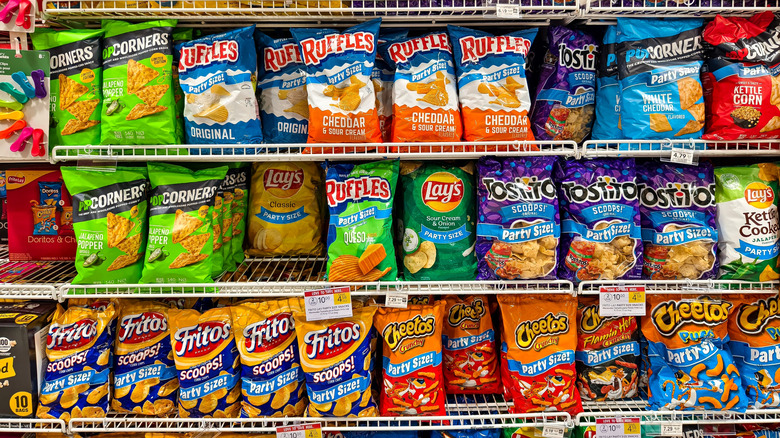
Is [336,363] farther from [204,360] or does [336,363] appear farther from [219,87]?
[219,87]

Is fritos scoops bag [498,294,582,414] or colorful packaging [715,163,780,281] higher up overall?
colorful packaging [715,163,780,281]

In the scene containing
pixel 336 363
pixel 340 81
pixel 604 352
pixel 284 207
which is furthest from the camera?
pixel 284 207

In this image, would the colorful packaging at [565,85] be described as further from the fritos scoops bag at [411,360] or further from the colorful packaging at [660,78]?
the fritos scoops bag at [411,360]

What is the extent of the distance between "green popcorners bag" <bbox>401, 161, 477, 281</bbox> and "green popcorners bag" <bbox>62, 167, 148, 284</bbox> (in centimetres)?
106

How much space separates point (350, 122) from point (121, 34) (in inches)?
35.3

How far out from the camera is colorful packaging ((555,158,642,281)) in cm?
179

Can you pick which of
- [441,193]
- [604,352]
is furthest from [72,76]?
[604,352]

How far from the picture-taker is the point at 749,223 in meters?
1.80

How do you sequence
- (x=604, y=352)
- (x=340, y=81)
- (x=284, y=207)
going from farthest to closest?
(x=284, y=207) → (x=604, y=352) → (x=340, y=81)

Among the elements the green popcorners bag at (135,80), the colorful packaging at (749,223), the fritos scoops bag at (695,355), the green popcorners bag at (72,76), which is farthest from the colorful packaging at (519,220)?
the green popcorners bag at (72,76)

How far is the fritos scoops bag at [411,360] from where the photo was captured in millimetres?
1869

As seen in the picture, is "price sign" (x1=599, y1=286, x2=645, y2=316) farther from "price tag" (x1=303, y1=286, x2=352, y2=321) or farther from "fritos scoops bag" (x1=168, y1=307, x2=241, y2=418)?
"fritos scoops bag" (x1=168, y1=307, x2=241, y2=418)

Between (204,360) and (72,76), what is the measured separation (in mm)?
1168

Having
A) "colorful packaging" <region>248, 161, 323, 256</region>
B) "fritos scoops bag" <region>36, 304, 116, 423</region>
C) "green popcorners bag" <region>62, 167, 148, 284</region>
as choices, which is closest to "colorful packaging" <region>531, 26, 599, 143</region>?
"colorful packaging" <region>248, 161, 323, 256</region>
